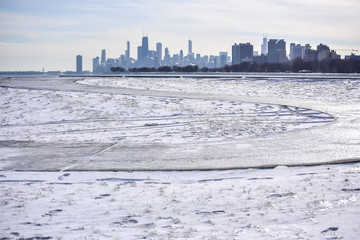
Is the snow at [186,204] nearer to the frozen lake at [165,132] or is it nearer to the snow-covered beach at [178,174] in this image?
the snow-covered beach at [178,174]

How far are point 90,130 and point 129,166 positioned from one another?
6040 millimetres

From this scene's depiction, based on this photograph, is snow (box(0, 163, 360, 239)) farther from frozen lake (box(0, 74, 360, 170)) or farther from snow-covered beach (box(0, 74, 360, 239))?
frozen lake (box(0, 74, 360, 170))

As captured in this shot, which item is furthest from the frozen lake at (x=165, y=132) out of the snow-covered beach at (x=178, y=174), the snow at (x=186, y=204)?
the snow at (x=186, y=204)

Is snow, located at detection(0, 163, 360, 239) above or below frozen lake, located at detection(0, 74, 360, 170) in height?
below

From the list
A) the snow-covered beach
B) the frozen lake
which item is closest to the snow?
the snow-covered beach

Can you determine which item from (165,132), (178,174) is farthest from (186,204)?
(165,132)

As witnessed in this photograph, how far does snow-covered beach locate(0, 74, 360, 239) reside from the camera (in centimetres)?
591

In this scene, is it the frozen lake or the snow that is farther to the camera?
the frozen lake

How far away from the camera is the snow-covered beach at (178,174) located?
19.4ft

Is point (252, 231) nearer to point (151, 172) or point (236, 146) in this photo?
point (151, 172)

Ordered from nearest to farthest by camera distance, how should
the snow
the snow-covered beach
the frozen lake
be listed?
the snow < the snow-covered beach < the frozen lake

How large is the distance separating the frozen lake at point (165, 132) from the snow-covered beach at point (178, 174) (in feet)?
0.16

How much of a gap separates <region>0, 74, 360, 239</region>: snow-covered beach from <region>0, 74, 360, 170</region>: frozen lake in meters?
0.05

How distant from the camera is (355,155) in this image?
398 inches
